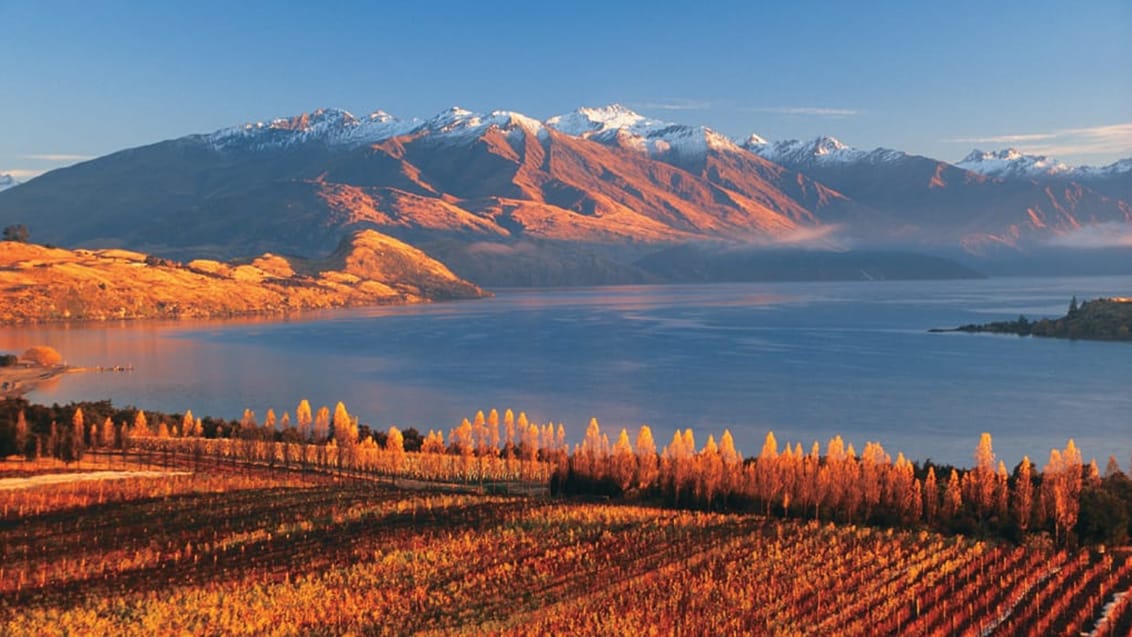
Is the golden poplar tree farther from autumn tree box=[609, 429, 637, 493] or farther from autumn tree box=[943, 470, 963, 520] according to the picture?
autumn tree box=[943, 470, 963, 520]

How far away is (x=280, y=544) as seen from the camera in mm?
53844

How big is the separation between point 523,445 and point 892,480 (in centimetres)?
3398

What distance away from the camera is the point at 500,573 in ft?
157

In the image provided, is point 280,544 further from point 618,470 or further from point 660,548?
point 618,470

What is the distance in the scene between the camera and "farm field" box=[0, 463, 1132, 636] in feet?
136

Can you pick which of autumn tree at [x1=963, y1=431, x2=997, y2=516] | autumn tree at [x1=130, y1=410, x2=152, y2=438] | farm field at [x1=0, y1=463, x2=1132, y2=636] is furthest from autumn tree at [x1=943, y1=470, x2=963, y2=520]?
autumn tree at [x1=130, y1=410, x2=152, y2=438]

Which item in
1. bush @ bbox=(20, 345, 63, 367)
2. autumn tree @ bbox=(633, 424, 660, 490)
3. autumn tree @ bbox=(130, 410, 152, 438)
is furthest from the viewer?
bush @ bbox=(20, 345, 63, 367)

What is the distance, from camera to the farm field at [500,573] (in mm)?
41562

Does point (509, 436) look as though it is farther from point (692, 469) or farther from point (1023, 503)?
point (1023, 503)

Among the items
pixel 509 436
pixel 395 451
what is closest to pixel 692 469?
pixel 395 451

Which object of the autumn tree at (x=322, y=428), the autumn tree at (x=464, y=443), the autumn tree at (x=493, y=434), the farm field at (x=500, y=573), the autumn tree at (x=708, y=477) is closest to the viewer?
the farm field at (x=500, y=573)

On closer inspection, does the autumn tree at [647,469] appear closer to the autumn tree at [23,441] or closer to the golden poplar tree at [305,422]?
the golden poplar tree at [305,422]

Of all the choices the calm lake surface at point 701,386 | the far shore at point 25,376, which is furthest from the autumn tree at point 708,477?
the far shore at point 25,376

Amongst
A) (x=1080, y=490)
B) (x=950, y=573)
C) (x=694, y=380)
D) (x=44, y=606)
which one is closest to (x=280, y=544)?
(x=44, y=606)
